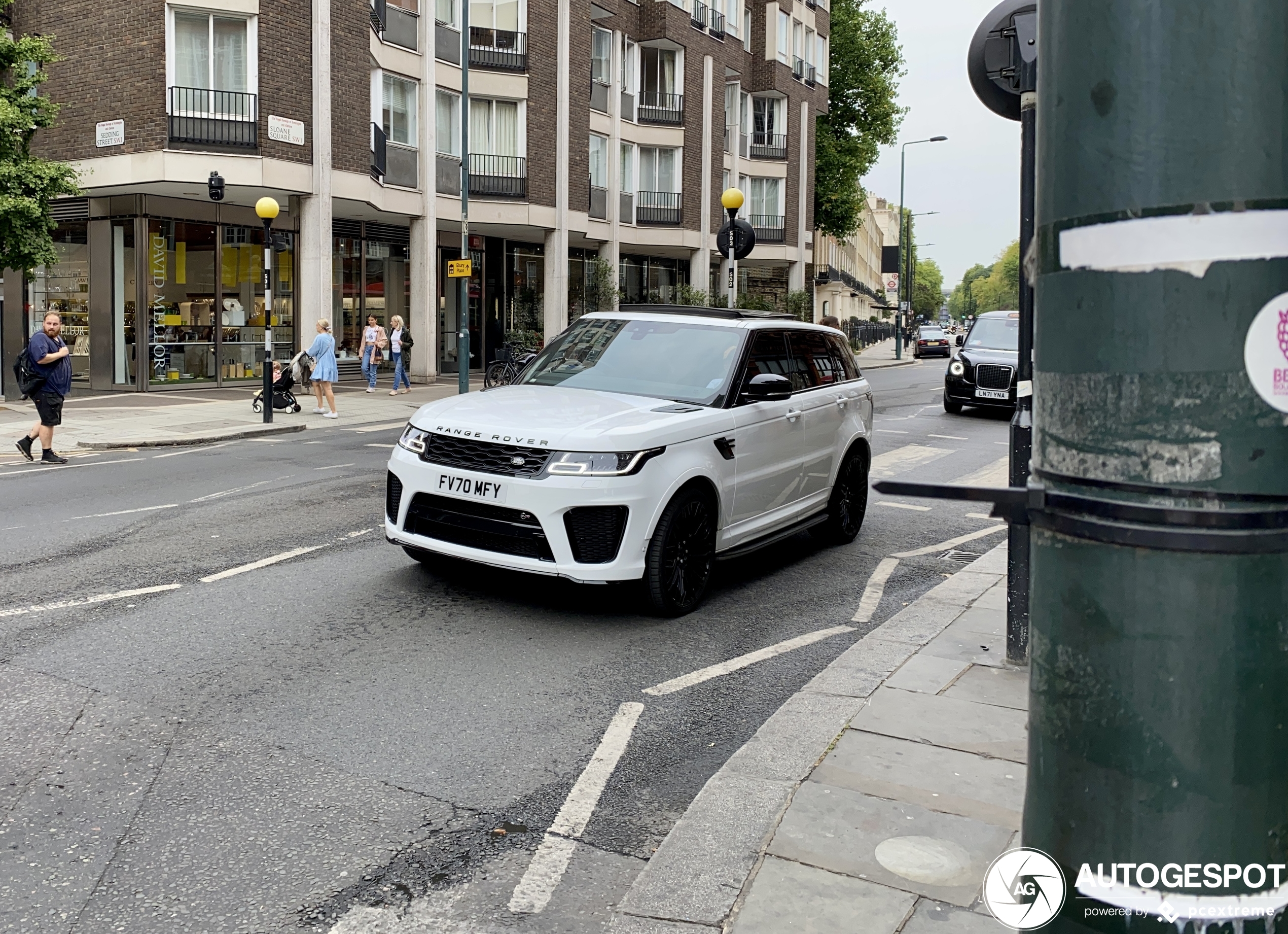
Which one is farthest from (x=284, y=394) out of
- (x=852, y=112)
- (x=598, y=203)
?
(x=852, y=112)

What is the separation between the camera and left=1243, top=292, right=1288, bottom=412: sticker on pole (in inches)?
56.4

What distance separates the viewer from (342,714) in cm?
510

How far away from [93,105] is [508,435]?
22784mm

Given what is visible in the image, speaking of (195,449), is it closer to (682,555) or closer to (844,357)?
(844,357)

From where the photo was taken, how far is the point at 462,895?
355 cm

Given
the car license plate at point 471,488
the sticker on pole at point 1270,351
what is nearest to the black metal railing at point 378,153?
the car license plate at point 471,488

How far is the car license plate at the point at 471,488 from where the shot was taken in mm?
6590

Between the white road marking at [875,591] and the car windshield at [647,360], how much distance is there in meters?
1.58

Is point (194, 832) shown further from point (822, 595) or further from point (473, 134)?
point (473, 134)

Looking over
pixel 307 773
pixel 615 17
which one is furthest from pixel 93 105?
pixel 307 773

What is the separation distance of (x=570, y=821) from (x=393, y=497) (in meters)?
3.58

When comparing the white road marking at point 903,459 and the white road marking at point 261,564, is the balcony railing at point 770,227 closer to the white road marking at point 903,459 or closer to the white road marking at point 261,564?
the white road marking at point 903,459

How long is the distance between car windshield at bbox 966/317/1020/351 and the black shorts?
15.5 meters

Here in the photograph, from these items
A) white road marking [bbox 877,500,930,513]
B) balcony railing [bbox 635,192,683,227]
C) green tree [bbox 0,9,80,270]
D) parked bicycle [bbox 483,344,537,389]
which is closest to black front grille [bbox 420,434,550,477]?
white road marking [bbox 877,500,930,513]
